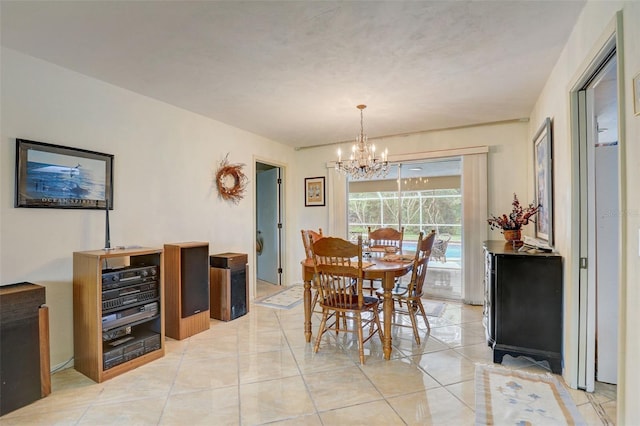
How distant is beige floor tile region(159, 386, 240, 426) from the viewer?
5.88 ft

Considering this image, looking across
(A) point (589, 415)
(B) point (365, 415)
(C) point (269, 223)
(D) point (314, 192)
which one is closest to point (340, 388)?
(B) point (365, 415)

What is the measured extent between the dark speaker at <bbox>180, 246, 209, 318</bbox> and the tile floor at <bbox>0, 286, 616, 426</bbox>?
0.32m

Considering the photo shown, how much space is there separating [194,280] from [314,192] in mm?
2731

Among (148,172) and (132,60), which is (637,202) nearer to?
(132,60)

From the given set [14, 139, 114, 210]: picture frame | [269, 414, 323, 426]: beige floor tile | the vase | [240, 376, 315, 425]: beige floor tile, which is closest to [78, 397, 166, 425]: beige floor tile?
[240, 376, 315, 425]: beige floor tile

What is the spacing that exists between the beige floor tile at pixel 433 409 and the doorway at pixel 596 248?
94cm

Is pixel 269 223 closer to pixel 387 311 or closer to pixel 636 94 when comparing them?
pixel 387 311

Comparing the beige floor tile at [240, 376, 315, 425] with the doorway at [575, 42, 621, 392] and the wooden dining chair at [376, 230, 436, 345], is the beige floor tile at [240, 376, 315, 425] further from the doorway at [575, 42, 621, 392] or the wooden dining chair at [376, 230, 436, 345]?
the doorway at [575, 42, 621, 392]

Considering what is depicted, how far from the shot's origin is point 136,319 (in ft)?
8.23

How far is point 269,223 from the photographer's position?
5559 millimetres

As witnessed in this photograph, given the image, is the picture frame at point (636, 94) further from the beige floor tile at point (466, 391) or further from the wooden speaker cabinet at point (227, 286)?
the wooden speaker cabinet at point (227, 286)

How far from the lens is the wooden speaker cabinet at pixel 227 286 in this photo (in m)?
3.56

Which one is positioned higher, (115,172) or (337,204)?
(115,172)

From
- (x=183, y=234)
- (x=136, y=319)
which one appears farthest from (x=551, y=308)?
(x=183, y=234)
